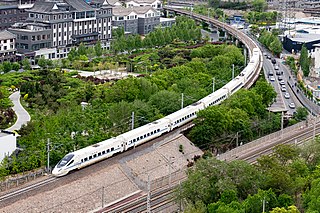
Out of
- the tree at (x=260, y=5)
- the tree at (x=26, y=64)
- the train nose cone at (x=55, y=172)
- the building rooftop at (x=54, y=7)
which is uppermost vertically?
the building rooftop at (x=54, y=7)

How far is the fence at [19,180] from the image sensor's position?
19.4 metres

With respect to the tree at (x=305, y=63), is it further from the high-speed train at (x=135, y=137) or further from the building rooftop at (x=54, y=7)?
the building rooftop at (x=54, y=7)

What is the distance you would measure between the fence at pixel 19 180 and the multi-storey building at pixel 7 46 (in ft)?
71.2

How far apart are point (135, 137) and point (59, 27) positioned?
2256 cm

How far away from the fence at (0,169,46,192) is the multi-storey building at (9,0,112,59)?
2198 cm

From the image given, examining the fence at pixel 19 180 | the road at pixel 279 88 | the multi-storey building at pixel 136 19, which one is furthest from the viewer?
the multi-storey building at pixel 136 19

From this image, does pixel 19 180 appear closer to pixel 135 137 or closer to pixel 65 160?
pixel 65 160

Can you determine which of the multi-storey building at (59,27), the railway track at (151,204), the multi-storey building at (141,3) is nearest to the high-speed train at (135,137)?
the railway track at (151,204)

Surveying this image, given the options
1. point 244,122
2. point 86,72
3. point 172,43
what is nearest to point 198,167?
point 244,122

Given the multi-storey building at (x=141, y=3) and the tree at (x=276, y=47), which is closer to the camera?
the tree at (x=276, y=47)

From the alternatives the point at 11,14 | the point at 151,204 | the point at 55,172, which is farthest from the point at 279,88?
the point at 11,14

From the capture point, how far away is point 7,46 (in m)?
41.2

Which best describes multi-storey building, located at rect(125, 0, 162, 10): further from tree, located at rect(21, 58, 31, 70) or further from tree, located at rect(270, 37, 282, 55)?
tree, located at rect(21, 58, 31, 70)

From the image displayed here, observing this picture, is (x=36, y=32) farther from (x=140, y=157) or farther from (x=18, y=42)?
(x=140, y=157)
